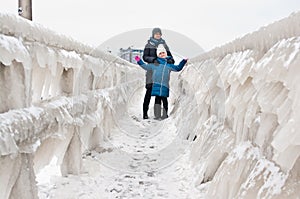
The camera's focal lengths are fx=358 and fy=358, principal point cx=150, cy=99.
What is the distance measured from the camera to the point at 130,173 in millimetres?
2850

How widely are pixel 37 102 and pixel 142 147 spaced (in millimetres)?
2120

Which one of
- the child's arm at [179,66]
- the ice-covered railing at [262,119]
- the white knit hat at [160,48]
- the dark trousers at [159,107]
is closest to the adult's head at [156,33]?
the white knit hat at [160,48]

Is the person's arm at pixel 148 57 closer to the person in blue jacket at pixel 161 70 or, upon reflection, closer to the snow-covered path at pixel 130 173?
the person in blue jacket at pixel 161 70

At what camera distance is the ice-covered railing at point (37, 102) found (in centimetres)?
134

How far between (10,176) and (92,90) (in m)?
2.03

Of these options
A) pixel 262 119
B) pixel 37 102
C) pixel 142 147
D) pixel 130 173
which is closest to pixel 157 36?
pixel 142 147

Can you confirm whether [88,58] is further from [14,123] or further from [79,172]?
[14,123]

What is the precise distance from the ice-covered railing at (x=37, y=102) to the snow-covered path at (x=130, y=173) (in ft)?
0.62

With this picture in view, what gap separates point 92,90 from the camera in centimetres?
336

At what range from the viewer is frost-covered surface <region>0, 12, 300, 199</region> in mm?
1163

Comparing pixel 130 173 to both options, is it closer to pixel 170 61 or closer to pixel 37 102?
pixel 37 102

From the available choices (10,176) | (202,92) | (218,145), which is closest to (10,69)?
(10,176)

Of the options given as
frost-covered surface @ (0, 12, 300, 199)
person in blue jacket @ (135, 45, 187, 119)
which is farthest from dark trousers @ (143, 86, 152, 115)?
frost-covered surface @ (0, 12, 300, 199)

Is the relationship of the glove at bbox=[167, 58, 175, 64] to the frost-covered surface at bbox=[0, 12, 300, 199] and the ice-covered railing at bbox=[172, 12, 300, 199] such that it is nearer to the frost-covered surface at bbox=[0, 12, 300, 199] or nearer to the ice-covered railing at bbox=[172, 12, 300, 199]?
the frost-covered surface at bbox=[0, 12, 300, 199]
